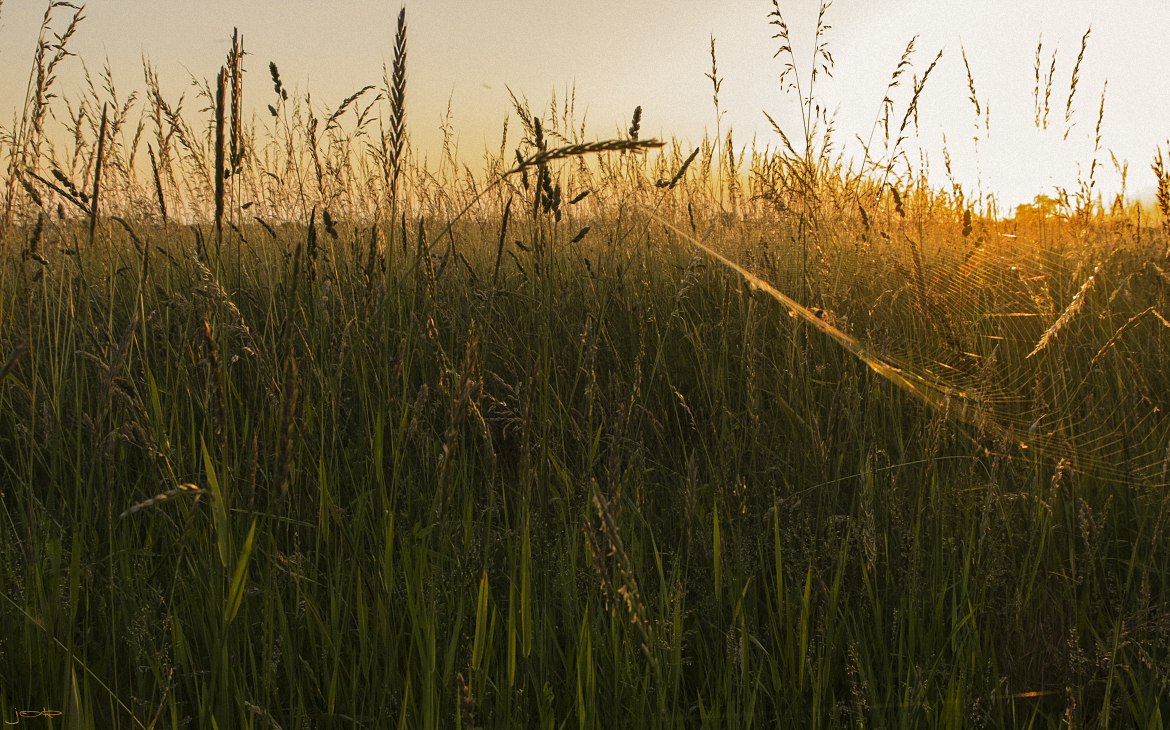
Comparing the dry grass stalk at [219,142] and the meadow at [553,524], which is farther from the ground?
the dry grass stalk at [219,142]

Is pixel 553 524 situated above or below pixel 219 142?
below

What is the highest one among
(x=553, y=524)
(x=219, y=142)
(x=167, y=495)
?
(x=219, y=142)

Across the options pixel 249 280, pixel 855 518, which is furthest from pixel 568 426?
pixel 249 280

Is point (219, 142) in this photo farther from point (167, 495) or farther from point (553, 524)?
point (553, 524)

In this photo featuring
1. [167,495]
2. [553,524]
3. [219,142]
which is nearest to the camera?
[167,495]

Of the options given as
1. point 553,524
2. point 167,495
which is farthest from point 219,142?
point 553,524

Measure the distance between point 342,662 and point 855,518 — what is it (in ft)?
3.41

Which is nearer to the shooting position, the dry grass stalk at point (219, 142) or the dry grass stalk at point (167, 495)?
the dry grass stalk at point (167, 495)

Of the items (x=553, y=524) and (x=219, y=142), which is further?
(x=553, y=524)

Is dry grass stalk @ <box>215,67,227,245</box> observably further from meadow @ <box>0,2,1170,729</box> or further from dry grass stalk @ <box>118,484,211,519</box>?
dry grass stalk @ <box>118,484,211,519</box>

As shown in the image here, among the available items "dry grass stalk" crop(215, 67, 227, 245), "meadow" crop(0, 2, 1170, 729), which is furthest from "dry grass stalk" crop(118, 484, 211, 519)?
"dry grass stalk" crop(215, 67, 227, 245)

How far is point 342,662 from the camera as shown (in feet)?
3.34

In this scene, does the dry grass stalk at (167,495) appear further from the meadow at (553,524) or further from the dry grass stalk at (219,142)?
the dry grass stalk at (219,142)

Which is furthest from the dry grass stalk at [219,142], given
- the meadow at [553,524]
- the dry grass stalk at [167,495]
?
the dry grass stalk at [167,495]
